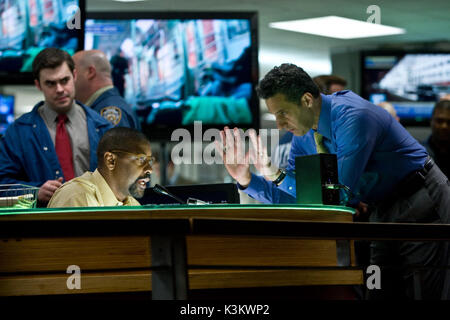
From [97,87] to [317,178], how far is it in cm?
244

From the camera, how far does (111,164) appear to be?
3004mm

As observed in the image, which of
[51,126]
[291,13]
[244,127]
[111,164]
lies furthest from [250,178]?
[291,13]

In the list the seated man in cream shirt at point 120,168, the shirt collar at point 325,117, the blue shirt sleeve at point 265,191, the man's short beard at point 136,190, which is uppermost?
the shirt collar at point 325,117

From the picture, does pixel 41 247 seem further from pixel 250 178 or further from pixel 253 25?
pixel 253 25

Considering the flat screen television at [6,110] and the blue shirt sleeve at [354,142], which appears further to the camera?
the flat screen television at [6,110]

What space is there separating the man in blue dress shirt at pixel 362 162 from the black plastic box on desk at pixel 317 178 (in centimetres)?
25

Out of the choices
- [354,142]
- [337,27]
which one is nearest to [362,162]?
[354,142]

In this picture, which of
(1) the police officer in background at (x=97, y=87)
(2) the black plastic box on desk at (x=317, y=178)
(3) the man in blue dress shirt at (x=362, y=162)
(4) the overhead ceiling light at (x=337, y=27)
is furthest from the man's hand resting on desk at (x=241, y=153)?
(4) the overhead ceiling light at (x=337, y=27)

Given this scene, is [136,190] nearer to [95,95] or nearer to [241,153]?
[241,153]

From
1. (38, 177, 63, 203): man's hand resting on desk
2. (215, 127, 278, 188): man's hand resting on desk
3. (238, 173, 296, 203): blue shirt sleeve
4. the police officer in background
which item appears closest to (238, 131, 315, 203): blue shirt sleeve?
(238, 173, 296, 203): blue shirt sleeve

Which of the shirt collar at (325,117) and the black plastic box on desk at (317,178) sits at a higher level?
the shirt collar at (325,117)

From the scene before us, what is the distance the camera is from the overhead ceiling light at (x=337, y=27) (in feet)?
31.0

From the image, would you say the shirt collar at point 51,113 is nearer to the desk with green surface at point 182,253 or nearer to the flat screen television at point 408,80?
the desk with green surface at point 182,253
